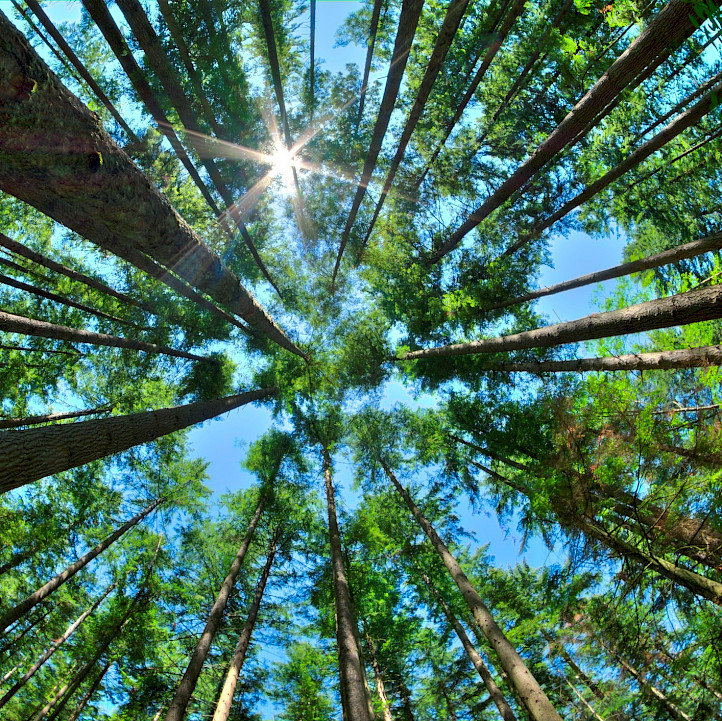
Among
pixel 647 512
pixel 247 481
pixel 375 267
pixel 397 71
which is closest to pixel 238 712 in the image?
pixel 247 481

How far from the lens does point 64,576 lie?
950 centimetres

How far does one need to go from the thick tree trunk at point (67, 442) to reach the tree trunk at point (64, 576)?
6.50m

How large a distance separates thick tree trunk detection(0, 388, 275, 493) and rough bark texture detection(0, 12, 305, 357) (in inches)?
85.1

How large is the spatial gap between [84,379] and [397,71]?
43.4 feet

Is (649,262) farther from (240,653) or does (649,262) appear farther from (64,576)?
(64,576)

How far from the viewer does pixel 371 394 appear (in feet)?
47.8

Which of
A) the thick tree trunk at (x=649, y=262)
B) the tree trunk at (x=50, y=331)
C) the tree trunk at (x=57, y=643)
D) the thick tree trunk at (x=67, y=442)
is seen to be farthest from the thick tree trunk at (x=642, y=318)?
the tree trunk at (x=57, y=643)

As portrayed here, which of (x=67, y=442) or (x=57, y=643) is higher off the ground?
(x=57, y=643)

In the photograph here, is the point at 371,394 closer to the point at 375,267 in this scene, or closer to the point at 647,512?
the point at 375,267

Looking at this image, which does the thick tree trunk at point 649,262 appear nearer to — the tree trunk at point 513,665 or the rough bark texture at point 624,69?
the rough bark texture at point 624,69

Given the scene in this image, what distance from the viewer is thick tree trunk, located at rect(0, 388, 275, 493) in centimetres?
342

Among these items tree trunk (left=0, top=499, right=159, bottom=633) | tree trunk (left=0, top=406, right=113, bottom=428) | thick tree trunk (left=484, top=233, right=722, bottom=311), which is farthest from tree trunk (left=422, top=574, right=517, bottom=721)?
tree trunk (left=0, top=406, right=113, bottom=428)

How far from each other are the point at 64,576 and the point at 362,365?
33.1 feet

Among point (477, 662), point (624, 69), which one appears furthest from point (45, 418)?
point (624, 69)
